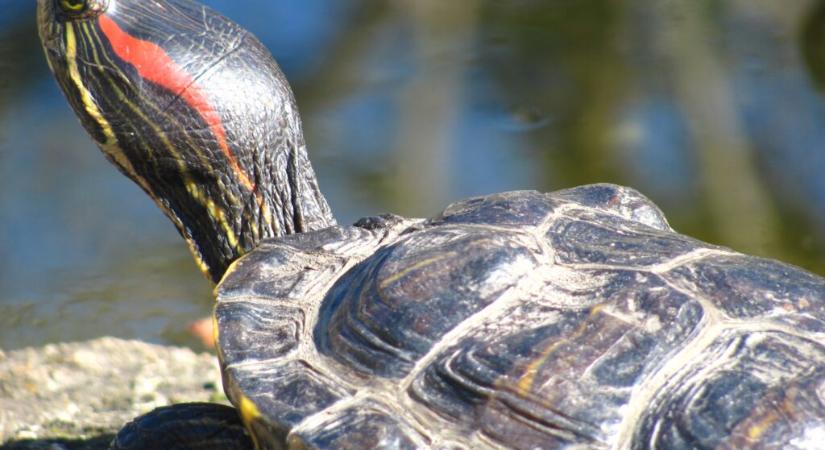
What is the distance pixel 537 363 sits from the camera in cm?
199

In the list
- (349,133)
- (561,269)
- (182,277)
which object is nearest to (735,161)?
(349,133)

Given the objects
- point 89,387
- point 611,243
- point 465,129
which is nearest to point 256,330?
point 611,243

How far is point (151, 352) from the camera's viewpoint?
4066 mm

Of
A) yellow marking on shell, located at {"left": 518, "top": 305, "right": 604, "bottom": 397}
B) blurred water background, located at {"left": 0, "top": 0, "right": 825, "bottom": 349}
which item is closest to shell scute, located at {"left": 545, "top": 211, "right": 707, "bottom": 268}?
yellow marking on shell, located at {"left": 518, "top": 305, "right": 604, "bottom": 397}

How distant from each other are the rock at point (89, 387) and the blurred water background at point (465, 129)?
16.4 inches

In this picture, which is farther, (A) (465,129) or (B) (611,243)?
(A) (465,129)

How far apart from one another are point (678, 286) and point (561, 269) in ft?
0.88

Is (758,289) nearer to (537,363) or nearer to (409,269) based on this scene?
(537,363)

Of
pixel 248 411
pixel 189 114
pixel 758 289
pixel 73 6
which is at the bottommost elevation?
pixel 248 411

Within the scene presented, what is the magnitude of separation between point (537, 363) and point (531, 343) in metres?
0.05

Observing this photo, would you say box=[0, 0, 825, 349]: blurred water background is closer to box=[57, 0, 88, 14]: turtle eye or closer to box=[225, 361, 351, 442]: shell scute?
box=[57, 0, 88, 14]: turtle eye

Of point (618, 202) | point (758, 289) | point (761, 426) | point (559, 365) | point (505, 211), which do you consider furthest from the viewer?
point (618, 202)

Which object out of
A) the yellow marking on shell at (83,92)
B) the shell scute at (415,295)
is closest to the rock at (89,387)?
the yellow marking on shell at (83,92)

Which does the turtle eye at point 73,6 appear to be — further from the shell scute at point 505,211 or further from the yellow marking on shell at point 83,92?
the shell scute at point 505,211
